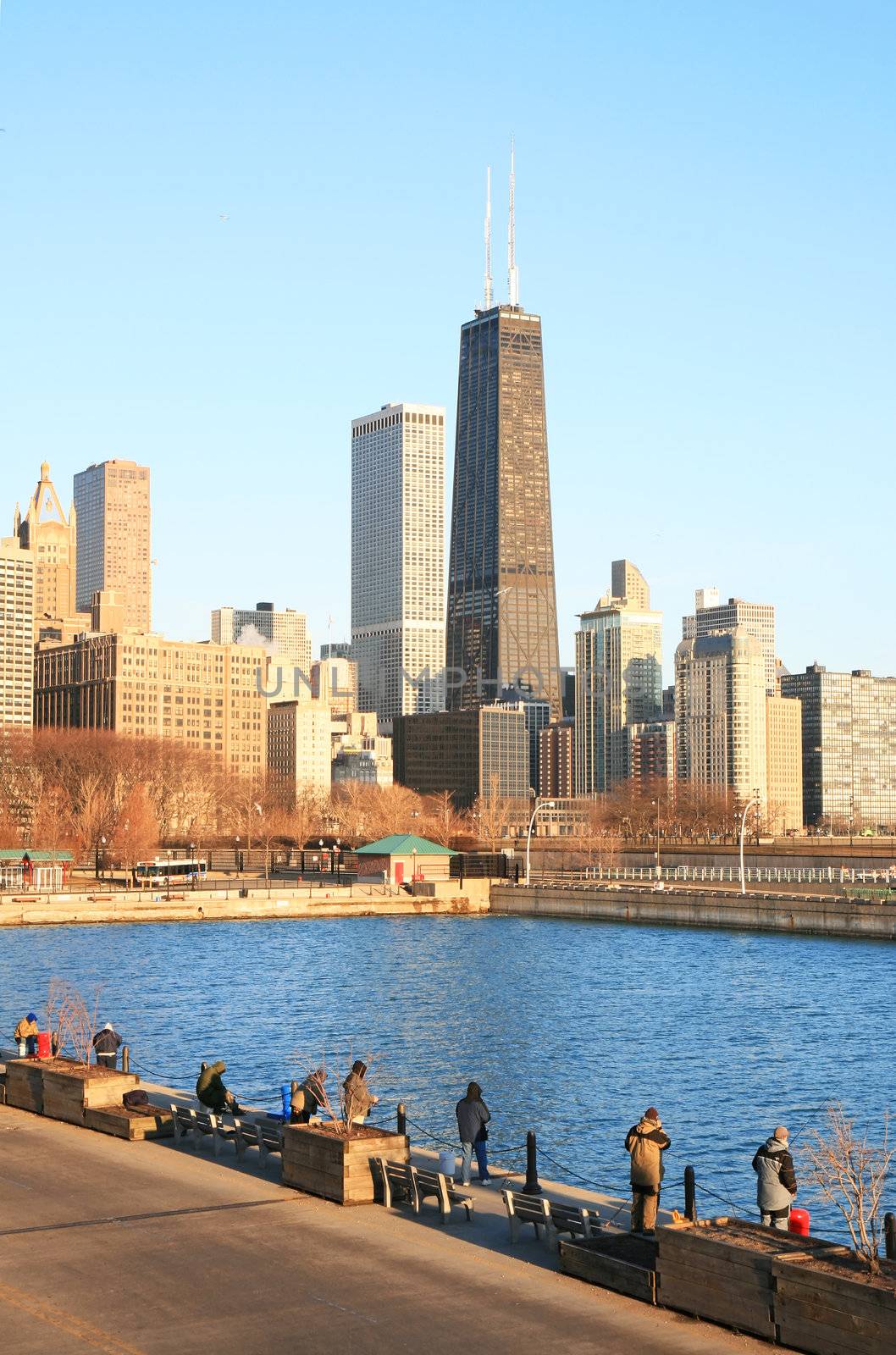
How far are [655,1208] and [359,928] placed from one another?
326 feet

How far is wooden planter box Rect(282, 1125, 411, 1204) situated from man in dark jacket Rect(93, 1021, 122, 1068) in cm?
1121

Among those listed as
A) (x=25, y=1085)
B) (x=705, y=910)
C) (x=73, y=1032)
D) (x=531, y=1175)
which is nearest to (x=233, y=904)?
(x=705, y=910)

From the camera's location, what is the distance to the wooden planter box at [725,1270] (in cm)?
1988

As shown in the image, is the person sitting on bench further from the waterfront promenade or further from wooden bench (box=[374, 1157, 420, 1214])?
wooden bench (box=[374, 1157, 420, 1214])

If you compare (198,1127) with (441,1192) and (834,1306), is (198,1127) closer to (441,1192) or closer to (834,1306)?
(441,1192)

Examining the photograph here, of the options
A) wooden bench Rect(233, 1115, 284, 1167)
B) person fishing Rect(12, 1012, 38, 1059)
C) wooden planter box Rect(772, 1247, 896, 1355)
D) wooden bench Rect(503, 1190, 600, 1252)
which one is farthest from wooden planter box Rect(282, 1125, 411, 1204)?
person fishing Rect(12, 1012, 38, 1059)

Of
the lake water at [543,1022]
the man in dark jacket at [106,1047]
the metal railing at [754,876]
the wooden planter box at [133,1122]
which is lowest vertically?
the lake water at [543,1022]

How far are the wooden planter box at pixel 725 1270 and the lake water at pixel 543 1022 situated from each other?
12.8 meters

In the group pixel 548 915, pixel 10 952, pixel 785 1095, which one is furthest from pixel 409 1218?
pixel 548 915

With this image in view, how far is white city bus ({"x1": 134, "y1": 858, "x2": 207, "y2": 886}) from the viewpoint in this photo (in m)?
149

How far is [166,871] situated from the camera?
6107 inches

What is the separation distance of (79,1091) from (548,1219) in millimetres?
12278

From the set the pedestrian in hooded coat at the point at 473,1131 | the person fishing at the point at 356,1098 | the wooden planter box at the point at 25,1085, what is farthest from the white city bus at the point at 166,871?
the person fishing at the point at 356,1098

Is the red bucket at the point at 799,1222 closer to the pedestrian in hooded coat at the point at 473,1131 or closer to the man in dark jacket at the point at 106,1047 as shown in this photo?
the pedestrian in hooded coat at the point at 473,1131
